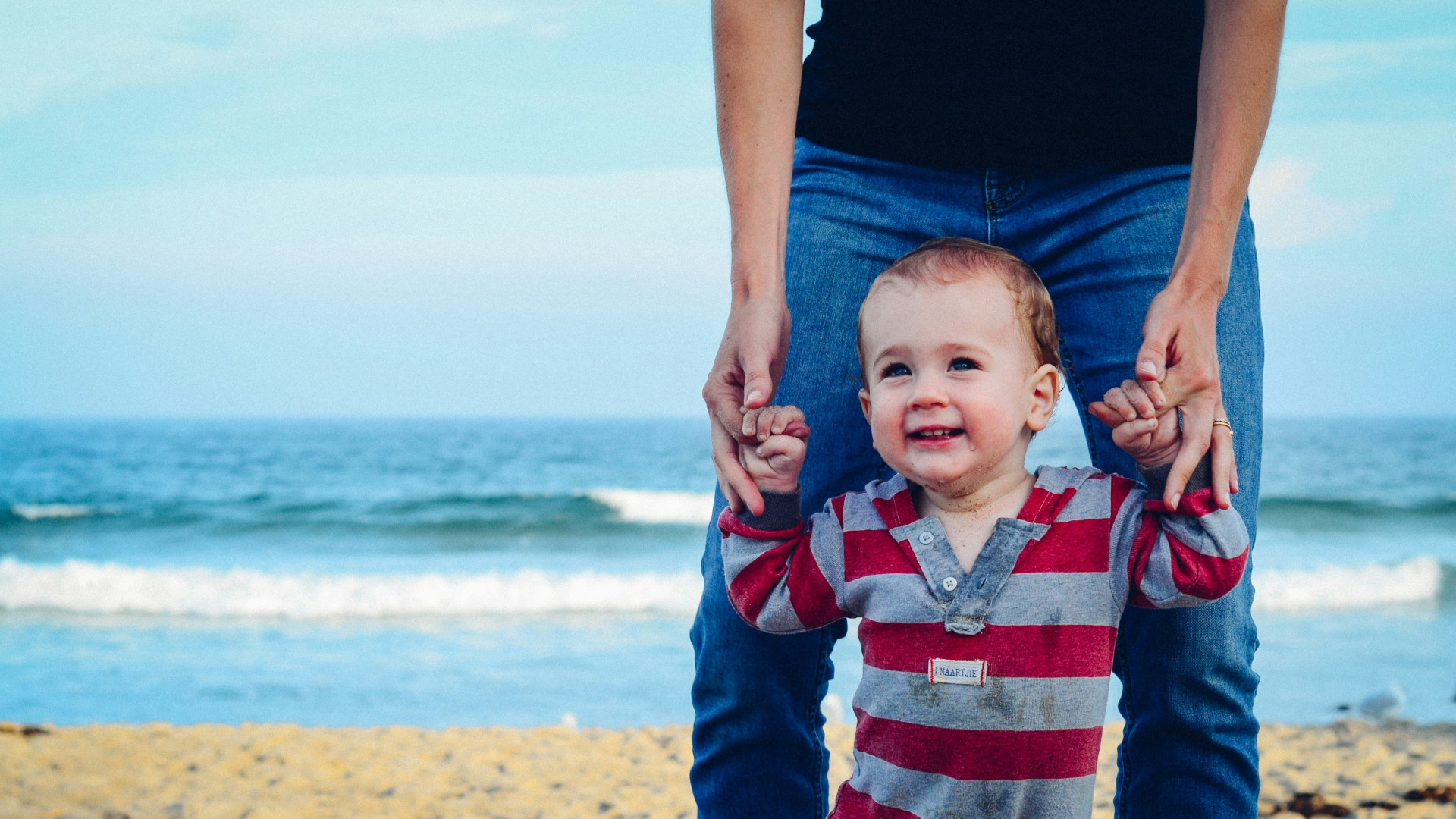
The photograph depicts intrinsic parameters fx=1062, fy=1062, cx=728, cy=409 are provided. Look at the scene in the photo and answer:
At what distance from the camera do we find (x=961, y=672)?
55.9 inches

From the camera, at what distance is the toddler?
4.63 ft

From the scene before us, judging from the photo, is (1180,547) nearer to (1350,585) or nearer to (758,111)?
(758,111)

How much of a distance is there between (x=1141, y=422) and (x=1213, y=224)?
0.34 m

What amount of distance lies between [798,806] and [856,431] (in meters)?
0.63

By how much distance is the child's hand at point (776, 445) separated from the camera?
58.6 inches

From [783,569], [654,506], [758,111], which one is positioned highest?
[758,111]

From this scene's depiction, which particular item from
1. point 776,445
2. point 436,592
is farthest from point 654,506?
point 776,445

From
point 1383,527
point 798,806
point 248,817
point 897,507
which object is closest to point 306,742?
point 248,817

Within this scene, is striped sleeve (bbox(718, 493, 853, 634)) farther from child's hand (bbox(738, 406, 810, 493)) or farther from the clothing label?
the clothing label

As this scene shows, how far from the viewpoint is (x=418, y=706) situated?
6.12m

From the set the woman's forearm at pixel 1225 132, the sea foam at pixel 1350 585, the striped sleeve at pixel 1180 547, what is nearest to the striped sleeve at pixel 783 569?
the striped sleeve at pixel 1180 547

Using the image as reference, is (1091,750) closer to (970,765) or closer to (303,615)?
(970,765)

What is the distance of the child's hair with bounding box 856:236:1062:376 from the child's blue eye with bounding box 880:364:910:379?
0.08 meters

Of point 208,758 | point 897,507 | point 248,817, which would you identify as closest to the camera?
point 897,507
